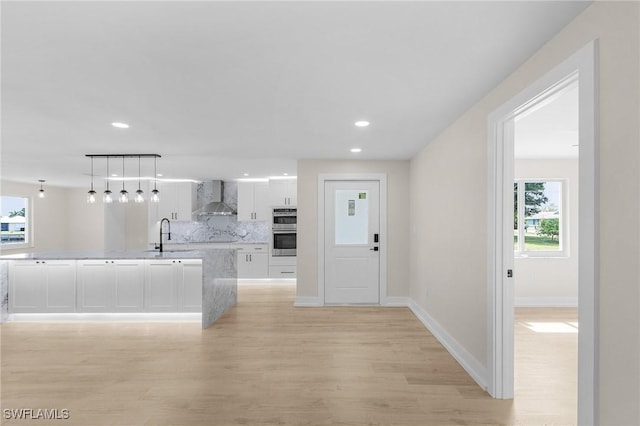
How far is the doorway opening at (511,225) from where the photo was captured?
1518 millimetres

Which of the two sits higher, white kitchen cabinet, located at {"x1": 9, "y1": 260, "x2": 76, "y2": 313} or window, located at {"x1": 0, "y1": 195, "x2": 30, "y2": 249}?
window, located at {"x1": 0, "y1": 195, "x2": 30, "y2": 249}

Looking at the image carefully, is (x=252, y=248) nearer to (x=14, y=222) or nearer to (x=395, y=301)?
(x=395, y=301)

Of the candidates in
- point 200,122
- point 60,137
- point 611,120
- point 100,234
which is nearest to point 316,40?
point 611,120

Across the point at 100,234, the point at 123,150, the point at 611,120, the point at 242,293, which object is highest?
→ the point at 123,150

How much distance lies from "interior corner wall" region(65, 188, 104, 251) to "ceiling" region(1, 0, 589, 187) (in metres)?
5.81

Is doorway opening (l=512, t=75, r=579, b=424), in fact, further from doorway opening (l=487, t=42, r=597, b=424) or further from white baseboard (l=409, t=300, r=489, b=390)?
doorway opening (l=487, t=42, r=597, b=424)

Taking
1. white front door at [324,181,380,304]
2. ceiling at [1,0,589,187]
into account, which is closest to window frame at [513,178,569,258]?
white front door at [324,181,380,304]

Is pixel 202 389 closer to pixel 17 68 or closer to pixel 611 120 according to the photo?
pixel 17 68

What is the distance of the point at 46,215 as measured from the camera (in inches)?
330

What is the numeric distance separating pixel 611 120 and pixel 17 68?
338 centimetres

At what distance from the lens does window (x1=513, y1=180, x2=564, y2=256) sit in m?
5.52

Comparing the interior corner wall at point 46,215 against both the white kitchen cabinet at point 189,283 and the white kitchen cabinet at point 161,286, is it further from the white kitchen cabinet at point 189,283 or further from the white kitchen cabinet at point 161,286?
the white kitchen cabinet at point 189,283

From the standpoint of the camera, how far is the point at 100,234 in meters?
8.95

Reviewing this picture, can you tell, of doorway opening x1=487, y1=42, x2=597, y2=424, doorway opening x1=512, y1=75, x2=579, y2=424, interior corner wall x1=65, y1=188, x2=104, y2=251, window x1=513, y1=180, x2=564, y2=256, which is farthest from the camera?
interior corner wall x1=65, y1=188, x2=104, y2=251
